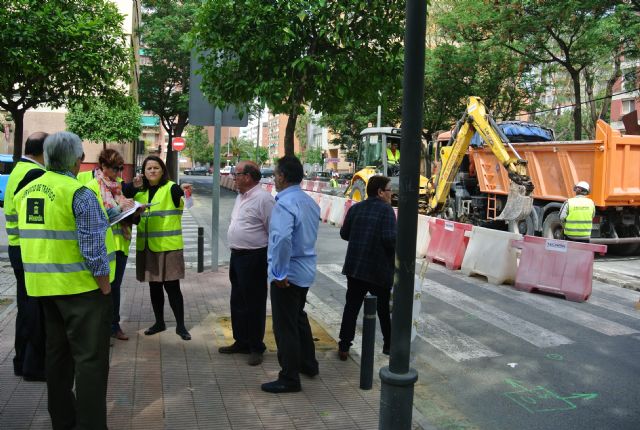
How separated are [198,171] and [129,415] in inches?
3208

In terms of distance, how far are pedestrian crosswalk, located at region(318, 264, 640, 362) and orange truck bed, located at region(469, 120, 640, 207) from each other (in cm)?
323

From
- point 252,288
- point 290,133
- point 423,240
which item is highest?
point 290,133

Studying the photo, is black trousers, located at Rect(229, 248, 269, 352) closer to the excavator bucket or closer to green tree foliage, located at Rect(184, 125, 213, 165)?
the excavator bucket

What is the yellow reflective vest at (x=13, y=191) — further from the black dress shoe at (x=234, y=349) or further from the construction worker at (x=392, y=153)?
the construction worker at (x=392, y=153)

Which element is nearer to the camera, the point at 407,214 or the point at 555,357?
the point at 407,214

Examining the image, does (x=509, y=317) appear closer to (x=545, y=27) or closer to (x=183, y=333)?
(x=183, y=333)

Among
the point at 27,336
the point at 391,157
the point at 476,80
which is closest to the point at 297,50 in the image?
the point at 27,336

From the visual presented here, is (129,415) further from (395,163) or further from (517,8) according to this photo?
(517,8)

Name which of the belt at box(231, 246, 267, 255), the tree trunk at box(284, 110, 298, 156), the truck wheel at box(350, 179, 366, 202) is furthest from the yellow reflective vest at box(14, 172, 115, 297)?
the truck wheel at box(350, 179, 366, 202)

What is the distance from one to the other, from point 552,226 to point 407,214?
1090 cm

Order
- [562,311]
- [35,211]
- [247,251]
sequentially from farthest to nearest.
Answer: [562,311] < [247,251] < [35,211]

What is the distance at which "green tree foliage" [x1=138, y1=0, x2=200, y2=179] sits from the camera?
1272 inches

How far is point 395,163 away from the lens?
18.4 meters

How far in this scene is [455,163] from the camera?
50.0ft
